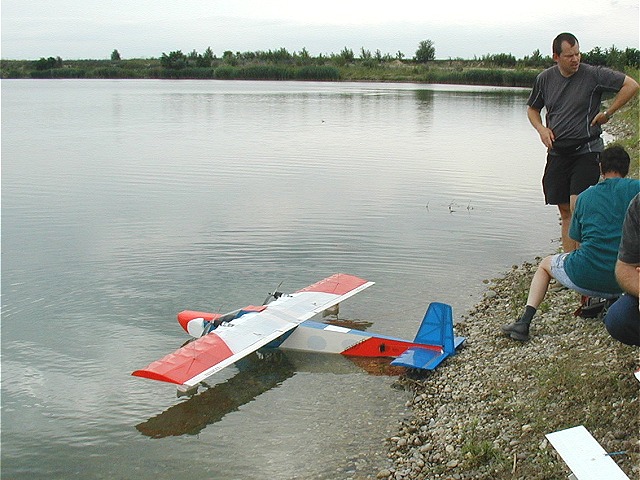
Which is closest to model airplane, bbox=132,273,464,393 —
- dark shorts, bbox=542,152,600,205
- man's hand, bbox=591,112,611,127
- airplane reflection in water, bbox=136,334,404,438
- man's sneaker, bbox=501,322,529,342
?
airplane reflection in water, bbox=136,334,404,438

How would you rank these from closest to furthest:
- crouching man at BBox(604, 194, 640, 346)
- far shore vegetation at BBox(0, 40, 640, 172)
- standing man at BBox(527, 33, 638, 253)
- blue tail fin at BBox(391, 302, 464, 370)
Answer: crouching man at BBox(604, 194, 640, 346) → standing man at BBox(527, 33, 638, 253) → blue tail fin at BBox(391, 302, 464, 370) → far shore vegetation at BBox(0, 40, 640, 172)

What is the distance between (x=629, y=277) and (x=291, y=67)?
100m

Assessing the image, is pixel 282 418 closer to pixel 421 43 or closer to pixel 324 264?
pixel 324 264

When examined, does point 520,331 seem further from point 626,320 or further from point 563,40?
point 563,40

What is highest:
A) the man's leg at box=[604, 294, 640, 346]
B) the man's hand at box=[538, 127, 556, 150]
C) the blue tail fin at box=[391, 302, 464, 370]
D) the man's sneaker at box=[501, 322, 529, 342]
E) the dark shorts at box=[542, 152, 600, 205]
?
the man's hand at box=[538, 127, 556, 150]

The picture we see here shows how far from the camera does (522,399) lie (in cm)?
671

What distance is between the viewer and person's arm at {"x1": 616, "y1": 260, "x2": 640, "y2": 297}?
4.99m

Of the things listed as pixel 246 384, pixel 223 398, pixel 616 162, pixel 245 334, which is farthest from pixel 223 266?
pixel 616 162

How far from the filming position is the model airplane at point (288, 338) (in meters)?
8.48

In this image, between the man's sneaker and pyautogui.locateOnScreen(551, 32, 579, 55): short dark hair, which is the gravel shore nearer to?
the man's sneaker

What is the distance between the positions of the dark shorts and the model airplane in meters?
1.96

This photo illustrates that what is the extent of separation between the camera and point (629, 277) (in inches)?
198

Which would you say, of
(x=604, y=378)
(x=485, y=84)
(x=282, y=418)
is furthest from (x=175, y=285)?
(x=485, y=84)

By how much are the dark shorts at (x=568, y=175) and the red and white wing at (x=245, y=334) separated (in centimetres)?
372
